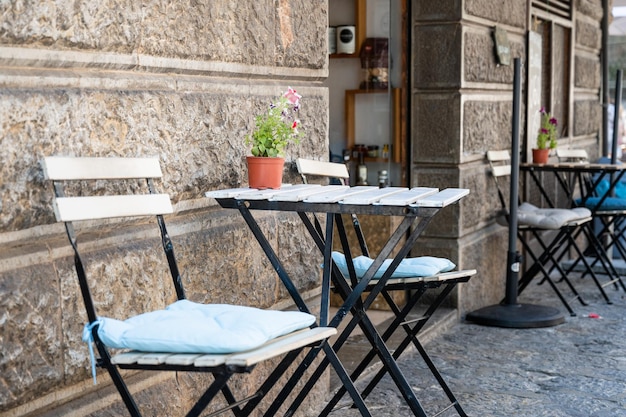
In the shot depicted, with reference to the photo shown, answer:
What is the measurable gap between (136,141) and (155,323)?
73cm

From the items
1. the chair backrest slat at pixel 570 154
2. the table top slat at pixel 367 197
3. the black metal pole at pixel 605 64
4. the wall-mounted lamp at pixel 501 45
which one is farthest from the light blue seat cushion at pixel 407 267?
the black metal pole at pixel 605 64

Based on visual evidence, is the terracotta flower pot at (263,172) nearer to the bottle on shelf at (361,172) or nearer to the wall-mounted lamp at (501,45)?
the bottle on shelf at (361,172)

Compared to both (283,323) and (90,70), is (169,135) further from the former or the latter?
(283,323)

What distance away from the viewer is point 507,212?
612 cm

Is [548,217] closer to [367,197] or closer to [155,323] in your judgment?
[367,197]

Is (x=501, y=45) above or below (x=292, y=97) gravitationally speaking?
above

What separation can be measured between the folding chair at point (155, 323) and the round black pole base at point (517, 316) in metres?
3.10

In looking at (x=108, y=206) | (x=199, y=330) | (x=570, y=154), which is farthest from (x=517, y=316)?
(x=199, y=330)

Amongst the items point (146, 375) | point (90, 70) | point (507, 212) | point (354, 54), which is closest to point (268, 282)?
point (146, 375)

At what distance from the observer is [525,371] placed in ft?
15.1

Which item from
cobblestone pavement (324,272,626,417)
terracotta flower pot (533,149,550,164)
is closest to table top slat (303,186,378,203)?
cobblestone pavement (324,272,626,417)

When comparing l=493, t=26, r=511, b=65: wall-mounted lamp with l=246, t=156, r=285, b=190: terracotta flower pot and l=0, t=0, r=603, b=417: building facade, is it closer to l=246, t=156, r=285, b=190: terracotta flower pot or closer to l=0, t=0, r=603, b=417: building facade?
l=0, t=0, r=603, b=417: building facade

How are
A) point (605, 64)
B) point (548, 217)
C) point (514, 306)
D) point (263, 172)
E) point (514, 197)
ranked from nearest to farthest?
point (263, 172) → point (514, 197) → point (514, 306) → point (548, 217) → point (605, 64)

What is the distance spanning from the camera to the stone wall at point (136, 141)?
7.90ft
